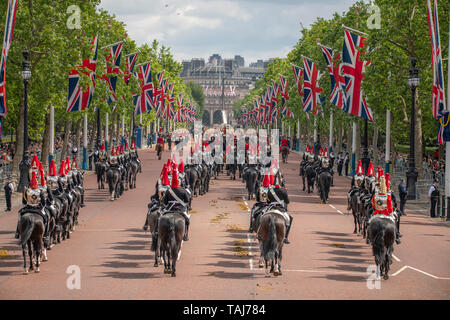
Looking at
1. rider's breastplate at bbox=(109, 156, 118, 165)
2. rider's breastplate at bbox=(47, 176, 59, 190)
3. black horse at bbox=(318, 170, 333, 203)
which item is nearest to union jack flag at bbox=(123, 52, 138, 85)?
rider's breastplate at bbox=(109, 156, 118, 165)

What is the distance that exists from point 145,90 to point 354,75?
85.9 feet

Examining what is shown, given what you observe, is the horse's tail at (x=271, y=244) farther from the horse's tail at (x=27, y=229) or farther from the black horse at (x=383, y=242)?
the horse's tail at (x=27, y=229)

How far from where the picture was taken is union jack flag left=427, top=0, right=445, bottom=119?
102 ft

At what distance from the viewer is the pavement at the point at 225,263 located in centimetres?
1747

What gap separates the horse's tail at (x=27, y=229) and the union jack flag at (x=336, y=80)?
3051 cm

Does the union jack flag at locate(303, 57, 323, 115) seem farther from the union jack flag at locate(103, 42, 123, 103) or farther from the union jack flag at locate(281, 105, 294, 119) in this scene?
the union jack flag at locate(281, 105, 294, 119)

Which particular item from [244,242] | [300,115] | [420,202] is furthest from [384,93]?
[300,115]

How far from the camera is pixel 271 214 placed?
1980 cm

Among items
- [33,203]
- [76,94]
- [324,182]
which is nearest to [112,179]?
[76,94]

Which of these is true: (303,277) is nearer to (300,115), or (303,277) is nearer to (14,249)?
(14,249)

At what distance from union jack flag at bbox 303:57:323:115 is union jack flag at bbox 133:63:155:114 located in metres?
14.3

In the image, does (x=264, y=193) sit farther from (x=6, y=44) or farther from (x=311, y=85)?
(x=311, y=85)

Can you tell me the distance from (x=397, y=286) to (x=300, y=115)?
207ft

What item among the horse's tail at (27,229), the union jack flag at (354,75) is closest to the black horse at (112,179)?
the union jack flag at (354,75)
